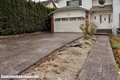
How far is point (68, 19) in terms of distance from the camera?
66.7ft

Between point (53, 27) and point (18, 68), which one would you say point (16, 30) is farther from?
point (18, 68)

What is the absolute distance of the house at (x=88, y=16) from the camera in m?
18.2

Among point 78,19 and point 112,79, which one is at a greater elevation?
point 78,19

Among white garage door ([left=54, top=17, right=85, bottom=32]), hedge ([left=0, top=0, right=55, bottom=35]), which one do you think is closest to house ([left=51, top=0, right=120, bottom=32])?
white garage door ([left=54, top=17, right=85, bottom=32])

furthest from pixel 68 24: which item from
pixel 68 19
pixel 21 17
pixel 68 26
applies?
pixel 21 17

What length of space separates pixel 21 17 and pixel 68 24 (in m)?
7.57

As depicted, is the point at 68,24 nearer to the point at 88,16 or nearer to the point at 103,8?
the point at 88,16

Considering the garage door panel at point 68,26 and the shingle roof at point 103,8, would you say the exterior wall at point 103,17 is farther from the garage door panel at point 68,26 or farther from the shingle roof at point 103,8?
the garage door panel at point 68,26

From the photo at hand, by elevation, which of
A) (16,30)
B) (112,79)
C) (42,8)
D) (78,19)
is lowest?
(112,79)

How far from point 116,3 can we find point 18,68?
55.8 ft

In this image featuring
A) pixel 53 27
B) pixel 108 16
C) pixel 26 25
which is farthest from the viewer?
pixel 53 27

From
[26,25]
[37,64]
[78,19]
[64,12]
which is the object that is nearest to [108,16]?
[78,19]

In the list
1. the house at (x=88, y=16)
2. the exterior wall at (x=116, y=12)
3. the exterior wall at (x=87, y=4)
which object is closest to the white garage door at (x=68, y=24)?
the house at (x=88, y=16)

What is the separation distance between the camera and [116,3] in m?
18.0
